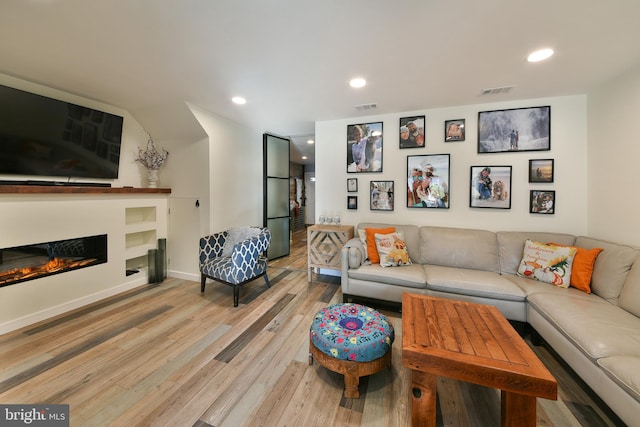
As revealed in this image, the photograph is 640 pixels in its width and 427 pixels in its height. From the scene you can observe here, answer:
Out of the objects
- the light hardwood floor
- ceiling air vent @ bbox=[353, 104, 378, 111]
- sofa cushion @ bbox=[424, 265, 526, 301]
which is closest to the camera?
the light hardwood floor

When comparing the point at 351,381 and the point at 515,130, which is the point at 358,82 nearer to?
the point at 515,130

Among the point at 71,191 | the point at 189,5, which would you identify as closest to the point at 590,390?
the point at 189,5

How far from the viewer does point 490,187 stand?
2982 mm

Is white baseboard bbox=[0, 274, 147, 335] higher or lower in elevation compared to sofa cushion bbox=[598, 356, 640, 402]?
lower

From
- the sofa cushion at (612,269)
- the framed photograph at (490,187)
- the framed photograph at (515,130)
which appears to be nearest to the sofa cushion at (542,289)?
the sofa cushion at (612,269)

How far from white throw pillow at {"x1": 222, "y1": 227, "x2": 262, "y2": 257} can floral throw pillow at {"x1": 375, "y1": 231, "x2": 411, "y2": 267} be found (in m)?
1.63

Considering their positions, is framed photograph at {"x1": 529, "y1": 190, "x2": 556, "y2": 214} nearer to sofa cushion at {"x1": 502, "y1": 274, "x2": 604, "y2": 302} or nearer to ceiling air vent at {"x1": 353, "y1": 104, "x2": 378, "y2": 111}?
sofa cushion at {"x1": 502, "y1": 274, "x2": 604, "y2": 302}

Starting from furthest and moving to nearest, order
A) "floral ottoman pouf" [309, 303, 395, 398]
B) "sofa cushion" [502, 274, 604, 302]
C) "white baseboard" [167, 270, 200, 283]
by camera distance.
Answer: "white baseboard" [167, 270, 200, 283] < "sofa cushion" [502, 274, 604, 302] < "floral ottoman pouf" [309, 303, 395, 398]

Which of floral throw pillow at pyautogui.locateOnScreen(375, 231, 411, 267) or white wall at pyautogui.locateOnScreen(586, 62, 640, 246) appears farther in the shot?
floral throw pillow at pyautogui.locateOnScreen(375, 231, 411, 267)

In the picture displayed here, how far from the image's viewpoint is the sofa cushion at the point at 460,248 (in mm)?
2688

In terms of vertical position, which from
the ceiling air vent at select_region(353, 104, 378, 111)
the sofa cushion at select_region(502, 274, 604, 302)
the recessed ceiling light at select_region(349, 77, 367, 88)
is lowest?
the sofa cushion at select_region(502, 274, 604, 302)

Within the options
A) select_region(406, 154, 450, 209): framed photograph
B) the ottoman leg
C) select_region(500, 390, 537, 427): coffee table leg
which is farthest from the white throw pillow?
select_region(500, 390, 537, 427): coffee table leg

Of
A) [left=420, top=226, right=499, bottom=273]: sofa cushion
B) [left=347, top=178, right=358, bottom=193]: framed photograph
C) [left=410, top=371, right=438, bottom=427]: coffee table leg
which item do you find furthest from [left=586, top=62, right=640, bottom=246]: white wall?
[left=347, top=178, right=358, bottom=193]: framed photograph

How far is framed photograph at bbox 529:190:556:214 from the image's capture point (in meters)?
2.80
